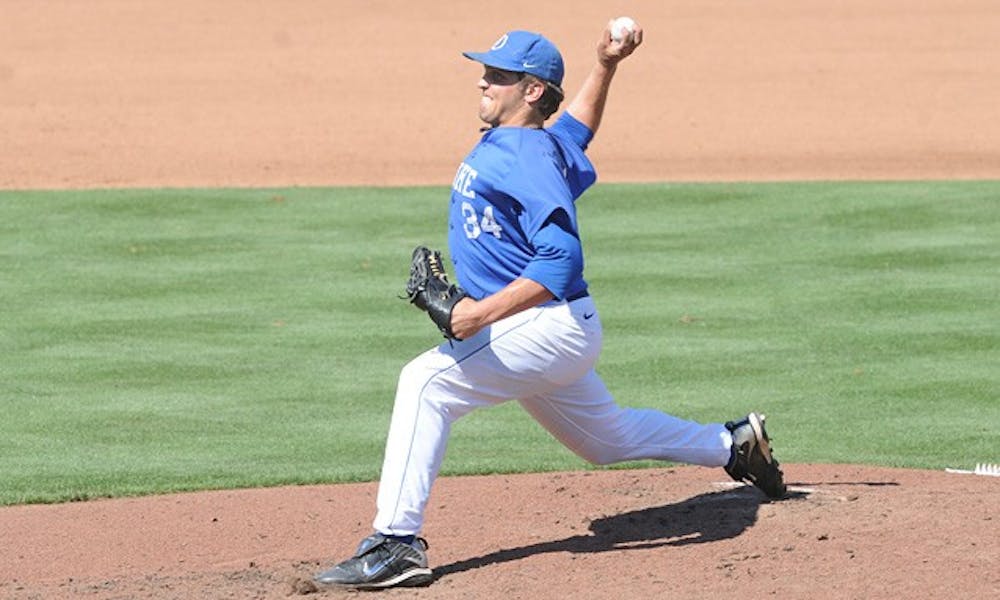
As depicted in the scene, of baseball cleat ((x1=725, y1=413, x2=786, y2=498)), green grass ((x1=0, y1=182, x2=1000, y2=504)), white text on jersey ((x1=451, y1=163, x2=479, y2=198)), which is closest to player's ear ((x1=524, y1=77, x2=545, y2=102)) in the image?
white text on jersey ((x1=451, y1=163, x2=479, y2=198))

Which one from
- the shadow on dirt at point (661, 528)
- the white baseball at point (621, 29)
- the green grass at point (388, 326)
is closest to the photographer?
the shadow on dirt at point (661, 528)

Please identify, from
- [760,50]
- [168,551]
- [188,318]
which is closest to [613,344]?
[188,318]

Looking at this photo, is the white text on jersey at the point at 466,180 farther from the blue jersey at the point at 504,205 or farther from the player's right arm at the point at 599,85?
the player's right arm at the point at 599,85

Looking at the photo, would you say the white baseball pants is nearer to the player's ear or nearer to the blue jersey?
the blue jersey

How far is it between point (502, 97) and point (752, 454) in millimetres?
1612

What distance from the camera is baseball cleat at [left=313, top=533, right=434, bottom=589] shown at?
5.73 metres

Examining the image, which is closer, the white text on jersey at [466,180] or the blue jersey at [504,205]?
the blue jersey at [504,205]

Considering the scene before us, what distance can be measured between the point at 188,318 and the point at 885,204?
6220mm

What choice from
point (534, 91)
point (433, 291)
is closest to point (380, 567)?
point (433, 291)

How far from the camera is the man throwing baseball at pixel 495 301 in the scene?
18.4 ft

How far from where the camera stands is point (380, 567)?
5727mm

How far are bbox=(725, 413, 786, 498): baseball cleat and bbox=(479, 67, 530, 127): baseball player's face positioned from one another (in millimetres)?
1447

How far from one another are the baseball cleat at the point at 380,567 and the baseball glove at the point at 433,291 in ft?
2.32

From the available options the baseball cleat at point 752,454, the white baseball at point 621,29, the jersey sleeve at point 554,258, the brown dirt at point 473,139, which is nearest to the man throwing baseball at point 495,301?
the jersey sleeve at point 554,258
